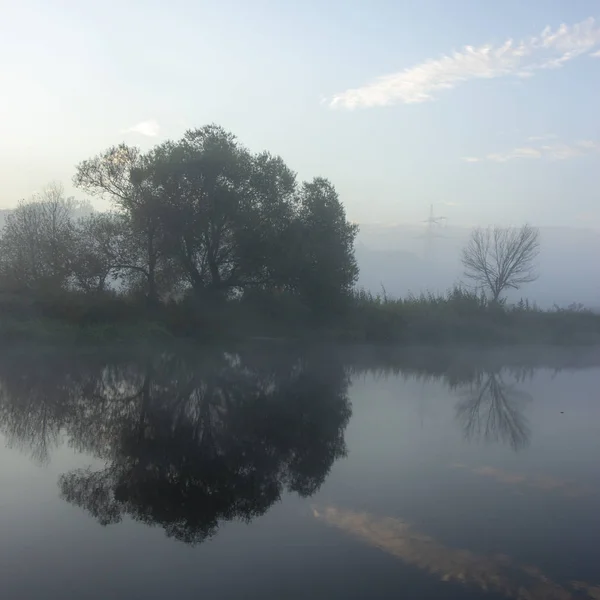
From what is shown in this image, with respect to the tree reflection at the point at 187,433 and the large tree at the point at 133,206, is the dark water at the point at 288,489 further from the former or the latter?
the large tree at the point at 133,206

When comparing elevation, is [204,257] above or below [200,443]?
above

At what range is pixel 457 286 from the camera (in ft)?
138

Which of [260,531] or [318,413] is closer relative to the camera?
[260,531]

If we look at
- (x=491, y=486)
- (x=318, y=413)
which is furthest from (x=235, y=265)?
(x=491, y=486)

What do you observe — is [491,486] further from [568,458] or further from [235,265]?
[235,265]

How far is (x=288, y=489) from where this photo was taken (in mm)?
10148

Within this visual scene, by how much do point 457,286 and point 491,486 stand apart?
32.4m

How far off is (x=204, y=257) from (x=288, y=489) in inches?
990

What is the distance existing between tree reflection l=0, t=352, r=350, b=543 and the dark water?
0.05m

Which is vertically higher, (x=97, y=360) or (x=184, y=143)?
(x=184, y=143)

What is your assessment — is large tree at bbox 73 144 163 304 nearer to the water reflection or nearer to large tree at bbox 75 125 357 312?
large tree at bbox 75 125 357 312

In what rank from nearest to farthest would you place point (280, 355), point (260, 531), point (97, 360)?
point (260, 531) < point (97, 360) < point (280, 355)

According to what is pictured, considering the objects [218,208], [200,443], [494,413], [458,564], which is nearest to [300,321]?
[218,208]

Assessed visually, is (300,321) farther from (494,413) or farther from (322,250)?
(494,413)
